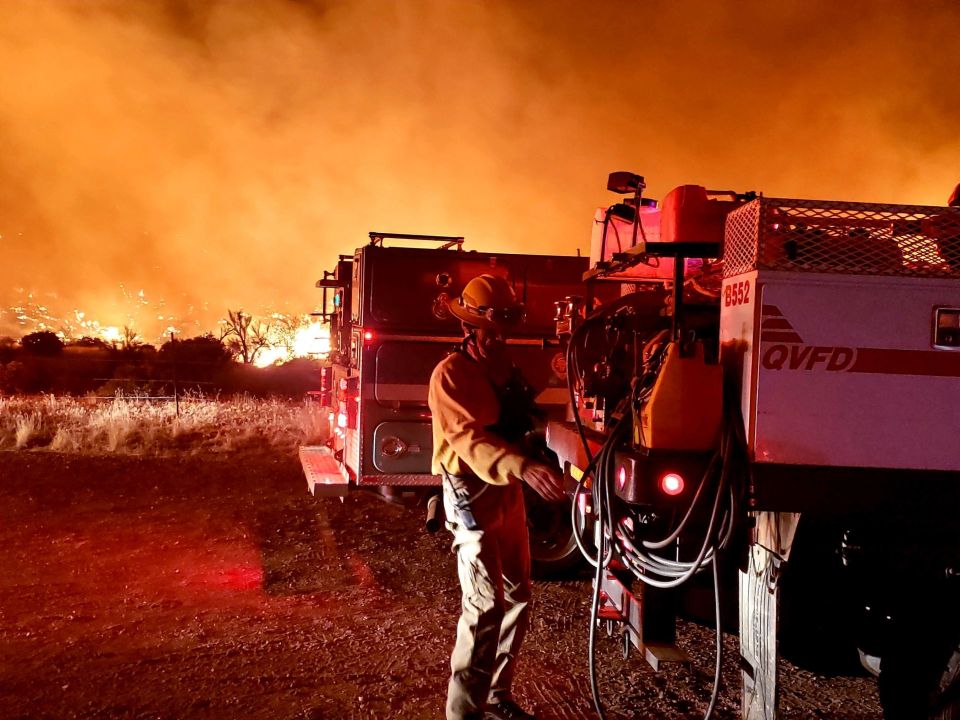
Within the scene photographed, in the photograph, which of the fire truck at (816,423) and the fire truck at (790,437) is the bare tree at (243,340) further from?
the fire truck at (816,423)

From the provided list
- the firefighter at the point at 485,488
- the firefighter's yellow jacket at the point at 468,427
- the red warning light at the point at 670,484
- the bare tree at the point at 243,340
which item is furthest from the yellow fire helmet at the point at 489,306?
the bare tree at the point at 243,340

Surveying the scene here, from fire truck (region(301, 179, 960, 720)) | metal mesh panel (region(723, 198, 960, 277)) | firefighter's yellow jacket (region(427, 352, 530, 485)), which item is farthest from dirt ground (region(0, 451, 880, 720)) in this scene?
metal mesh panel (region(723, 198, 960, 277))

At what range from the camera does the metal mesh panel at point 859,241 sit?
2617mm

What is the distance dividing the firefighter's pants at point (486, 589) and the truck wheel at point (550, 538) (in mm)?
2324

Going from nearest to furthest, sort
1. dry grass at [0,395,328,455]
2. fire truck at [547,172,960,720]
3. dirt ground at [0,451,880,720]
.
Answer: fire truck at [547,172,960,720] → dirt ground at [0,451,880,720] → dry grass at [0,395,328,455]

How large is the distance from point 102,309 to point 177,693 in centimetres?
10877

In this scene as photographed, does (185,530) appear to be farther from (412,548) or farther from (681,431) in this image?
(681,431)

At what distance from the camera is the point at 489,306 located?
3.50 meters

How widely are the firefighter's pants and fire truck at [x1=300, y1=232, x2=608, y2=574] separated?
238 cm

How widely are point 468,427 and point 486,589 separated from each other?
0.71 meters

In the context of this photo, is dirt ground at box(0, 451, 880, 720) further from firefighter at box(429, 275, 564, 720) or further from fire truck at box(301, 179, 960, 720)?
fire truck at box(301, 179, 960, 720)

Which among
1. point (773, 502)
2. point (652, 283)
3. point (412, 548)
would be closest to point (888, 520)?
point (773, 502)

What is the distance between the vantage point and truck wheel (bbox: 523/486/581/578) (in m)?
5.88

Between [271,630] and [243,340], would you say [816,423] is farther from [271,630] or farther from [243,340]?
[243,340]
